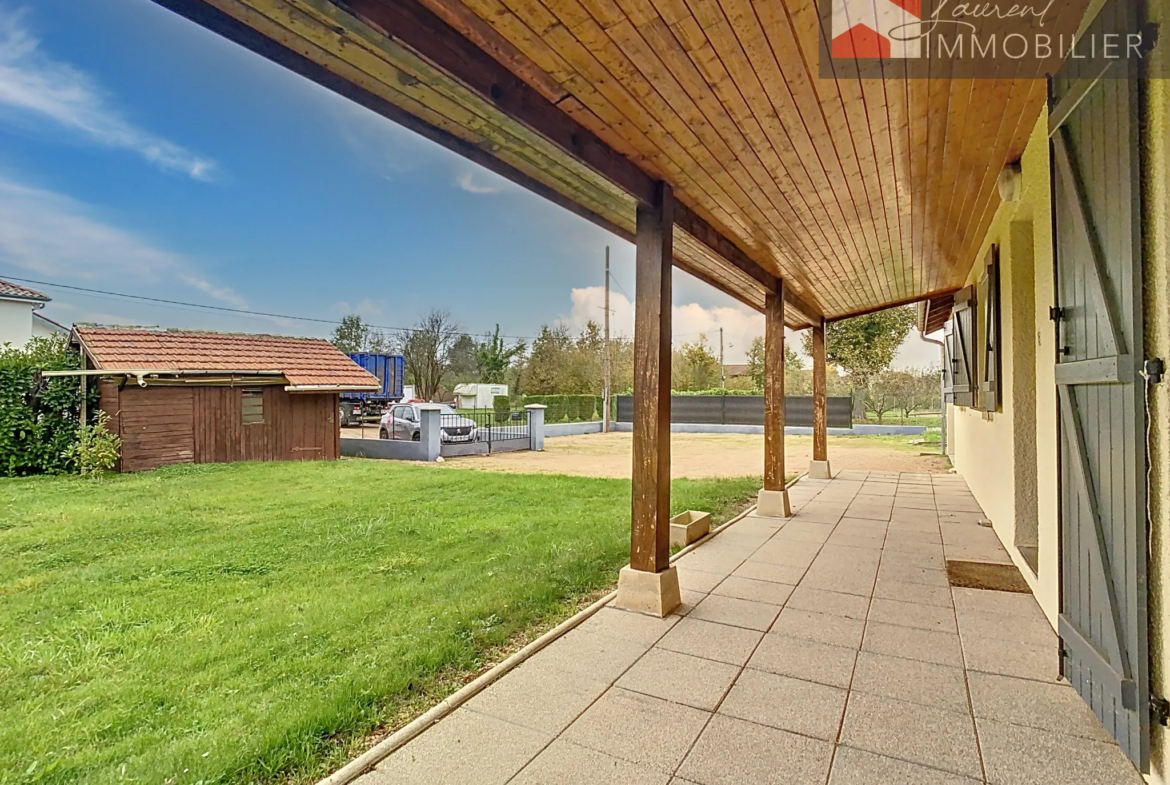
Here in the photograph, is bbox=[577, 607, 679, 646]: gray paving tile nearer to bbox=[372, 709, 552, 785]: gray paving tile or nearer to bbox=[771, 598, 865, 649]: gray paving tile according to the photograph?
bbox=[771, 598, 865, 649]: gray paving tile

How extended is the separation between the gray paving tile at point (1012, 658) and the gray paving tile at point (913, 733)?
0.51 metres

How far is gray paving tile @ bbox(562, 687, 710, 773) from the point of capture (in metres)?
1.64

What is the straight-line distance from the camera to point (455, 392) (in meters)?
26.9

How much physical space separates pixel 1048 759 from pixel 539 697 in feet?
5.26

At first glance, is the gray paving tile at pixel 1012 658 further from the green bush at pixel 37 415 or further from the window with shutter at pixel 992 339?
the green bush at pixel 37 415

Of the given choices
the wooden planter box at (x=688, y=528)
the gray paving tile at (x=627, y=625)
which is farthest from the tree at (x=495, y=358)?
the gray paving tile at (x=627, y=625)

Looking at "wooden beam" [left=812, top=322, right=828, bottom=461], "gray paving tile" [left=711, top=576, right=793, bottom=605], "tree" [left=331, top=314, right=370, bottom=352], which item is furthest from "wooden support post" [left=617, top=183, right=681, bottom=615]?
"tree" [left=331, top=314, right=370, bottom=352]

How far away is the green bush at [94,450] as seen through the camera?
7.64 metres

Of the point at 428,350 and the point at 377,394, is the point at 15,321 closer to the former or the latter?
the point at 377,394

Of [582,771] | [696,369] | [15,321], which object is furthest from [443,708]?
[696,369]

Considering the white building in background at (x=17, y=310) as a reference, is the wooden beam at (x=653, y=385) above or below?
below

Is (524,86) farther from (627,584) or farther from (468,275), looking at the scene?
(468,275)

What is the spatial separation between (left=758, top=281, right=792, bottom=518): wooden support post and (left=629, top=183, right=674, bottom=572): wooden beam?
8.72 ft

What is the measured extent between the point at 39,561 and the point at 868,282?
24.3 ft
